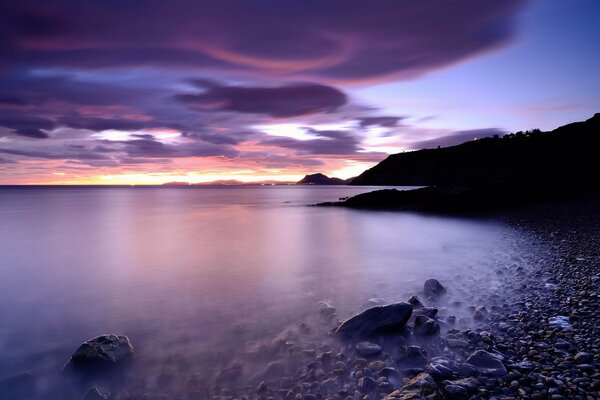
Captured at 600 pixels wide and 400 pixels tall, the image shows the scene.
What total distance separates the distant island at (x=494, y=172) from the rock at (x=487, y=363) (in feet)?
117

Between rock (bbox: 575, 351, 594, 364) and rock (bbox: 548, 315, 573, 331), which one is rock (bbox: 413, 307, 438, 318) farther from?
rock (bbox: 575, 351, 594, 364)

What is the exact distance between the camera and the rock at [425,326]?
23.7ft

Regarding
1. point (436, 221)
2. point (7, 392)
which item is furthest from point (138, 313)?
point (436, 221)

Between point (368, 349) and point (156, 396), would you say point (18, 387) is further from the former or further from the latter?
point (368, 349)

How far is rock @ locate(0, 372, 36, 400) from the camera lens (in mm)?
5901

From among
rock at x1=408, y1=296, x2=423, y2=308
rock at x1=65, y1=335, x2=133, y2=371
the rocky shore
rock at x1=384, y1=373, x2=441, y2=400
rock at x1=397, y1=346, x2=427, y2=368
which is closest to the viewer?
rock at x1=384, y1=373, x2=441, y2=400

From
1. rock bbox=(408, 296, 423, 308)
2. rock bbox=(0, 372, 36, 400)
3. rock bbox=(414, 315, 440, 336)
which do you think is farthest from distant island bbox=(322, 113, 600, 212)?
rock bbox=(0, 372, 36, 400)

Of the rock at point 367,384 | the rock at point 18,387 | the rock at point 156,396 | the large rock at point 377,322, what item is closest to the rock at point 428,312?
the large rock at point 377,322

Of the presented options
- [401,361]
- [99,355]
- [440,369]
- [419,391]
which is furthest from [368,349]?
[99,355]

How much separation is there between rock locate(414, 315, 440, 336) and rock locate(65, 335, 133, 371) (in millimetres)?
6273

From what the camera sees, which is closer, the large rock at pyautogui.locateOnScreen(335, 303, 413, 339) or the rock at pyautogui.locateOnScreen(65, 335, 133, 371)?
the rock at pyautogui.locateOnScreen(65, 335, 133, 371)

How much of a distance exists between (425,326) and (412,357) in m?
1.33

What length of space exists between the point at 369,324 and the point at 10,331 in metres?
9.26

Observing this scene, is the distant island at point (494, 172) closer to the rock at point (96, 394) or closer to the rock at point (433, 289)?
the rock at point (433, 289)
